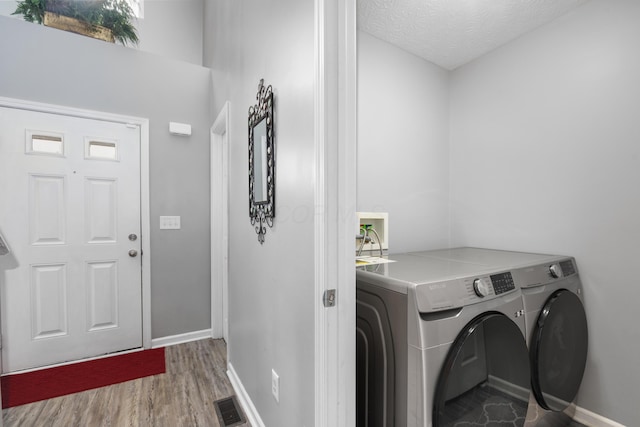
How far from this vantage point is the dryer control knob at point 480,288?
1.07 meters

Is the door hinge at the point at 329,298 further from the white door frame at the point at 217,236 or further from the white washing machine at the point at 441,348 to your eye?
the white door frame at the point at 217,236

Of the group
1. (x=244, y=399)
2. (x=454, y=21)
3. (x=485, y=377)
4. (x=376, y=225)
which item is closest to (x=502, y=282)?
(x=485, y=377)

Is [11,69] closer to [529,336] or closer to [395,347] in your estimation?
[395,347]

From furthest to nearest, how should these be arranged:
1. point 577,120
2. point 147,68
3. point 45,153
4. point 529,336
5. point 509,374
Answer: point 147,68, point 45,153, point 577,120, point 529,336, point 509,374

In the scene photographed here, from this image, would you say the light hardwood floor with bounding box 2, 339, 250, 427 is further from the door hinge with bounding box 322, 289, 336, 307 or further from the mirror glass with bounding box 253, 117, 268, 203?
the mirror glass with bounding box 253, 117, 268, 203

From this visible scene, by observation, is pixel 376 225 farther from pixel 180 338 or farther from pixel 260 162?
pixel 180 338

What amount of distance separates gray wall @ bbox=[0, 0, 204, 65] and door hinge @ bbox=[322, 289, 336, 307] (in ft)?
10.9

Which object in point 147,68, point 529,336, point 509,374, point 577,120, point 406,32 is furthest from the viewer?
point 147,68

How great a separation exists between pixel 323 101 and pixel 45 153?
2.47 metres

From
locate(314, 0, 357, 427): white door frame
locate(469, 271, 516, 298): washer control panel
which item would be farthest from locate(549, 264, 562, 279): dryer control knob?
locate(314, 0, 357, 427): white door frame

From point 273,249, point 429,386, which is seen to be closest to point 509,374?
point 429,386

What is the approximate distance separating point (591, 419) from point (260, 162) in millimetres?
2355

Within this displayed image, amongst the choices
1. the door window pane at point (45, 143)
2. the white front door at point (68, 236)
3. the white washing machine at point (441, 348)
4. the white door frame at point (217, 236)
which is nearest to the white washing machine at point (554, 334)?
the white washing machine at point (441, 348)

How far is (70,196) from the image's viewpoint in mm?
2260
